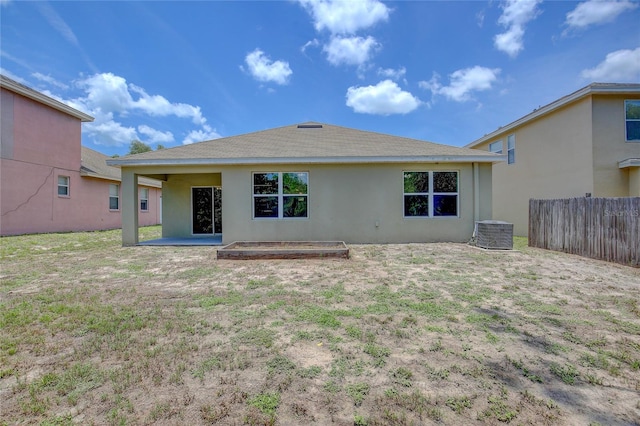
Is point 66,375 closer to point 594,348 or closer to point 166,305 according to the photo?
point 166,305

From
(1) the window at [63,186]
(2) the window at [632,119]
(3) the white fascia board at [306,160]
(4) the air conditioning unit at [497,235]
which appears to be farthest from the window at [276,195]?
(1) the window at [63,186]

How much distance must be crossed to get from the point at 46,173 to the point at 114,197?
4338 millimetres

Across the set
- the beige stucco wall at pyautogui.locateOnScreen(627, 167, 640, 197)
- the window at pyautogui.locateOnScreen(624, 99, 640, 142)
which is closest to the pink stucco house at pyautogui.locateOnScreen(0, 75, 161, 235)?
the beige stucco wall at pyautogui.locateOnScreen(627, 167, 640, 197)

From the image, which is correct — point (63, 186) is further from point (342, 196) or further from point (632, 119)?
point (632, 119)

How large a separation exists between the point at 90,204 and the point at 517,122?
23.5m

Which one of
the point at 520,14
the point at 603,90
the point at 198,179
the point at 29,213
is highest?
the point at 520,14

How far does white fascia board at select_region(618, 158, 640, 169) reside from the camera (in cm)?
943

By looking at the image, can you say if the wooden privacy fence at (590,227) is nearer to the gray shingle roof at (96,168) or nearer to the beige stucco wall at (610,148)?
the beige stucco wall at (610,148)

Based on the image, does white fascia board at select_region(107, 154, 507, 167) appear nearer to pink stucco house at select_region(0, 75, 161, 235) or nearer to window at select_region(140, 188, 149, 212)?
pink stucco house at select_region(0, 75, 161, 235)

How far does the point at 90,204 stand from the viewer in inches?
650

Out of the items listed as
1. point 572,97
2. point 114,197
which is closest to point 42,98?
point 114,197

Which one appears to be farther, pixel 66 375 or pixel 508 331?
pixel 508 331

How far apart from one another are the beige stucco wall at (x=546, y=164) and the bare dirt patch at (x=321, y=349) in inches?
276

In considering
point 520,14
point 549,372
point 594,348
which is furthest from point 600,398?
point 520,14
